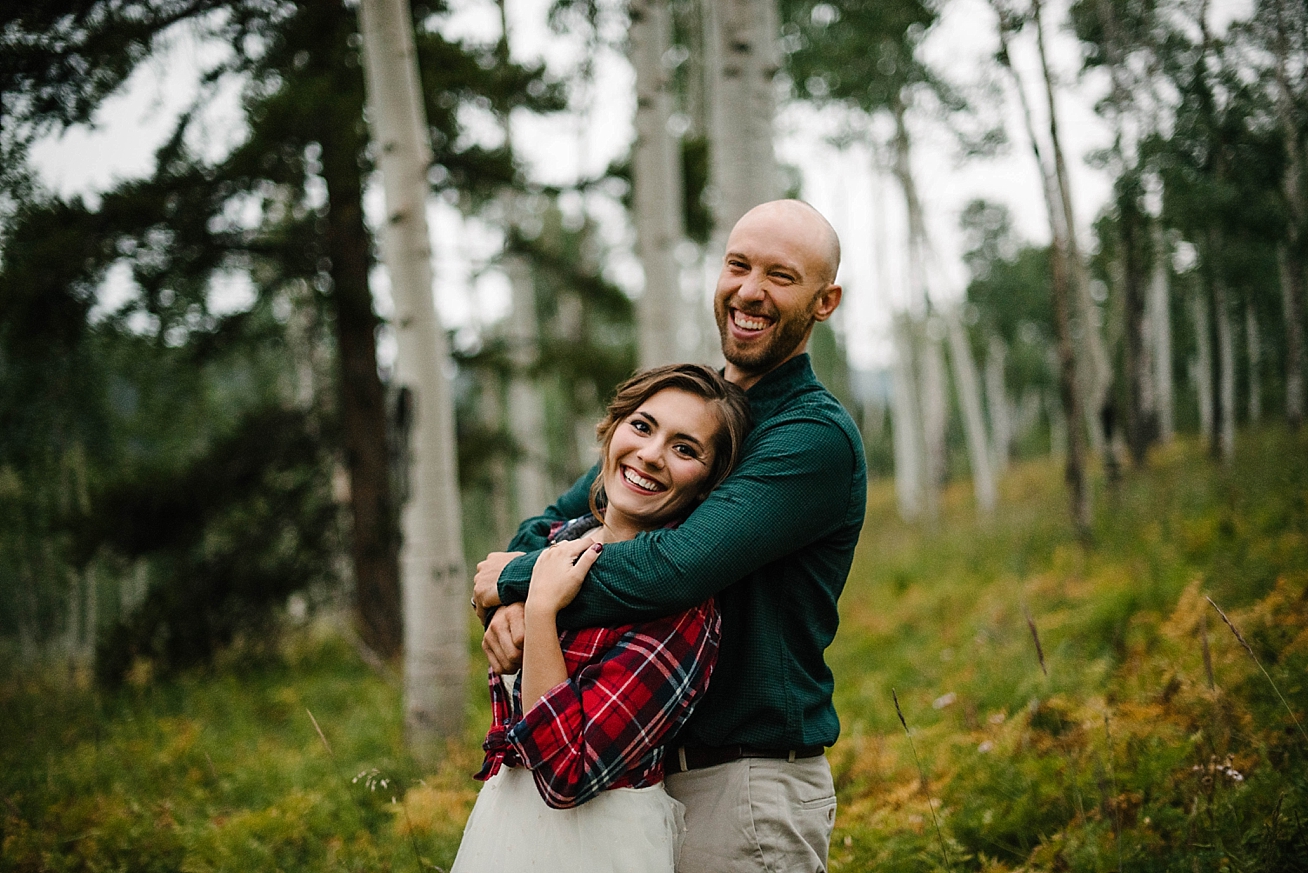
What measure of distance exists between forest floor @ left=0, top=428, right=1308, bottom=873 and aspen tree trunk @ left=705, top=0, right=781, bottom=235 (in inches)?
119

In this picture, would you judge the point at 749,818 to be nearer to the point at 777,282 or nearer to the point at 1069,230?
the point at 777,282

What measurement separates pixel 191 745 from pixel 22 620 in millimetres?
8919

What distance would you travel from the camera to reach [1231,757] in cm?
273

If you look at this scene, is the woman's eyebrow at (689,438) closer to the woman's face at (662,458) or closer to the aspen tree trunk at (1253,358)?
the woman's face at (662,458)

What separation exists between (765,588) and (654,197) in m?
4.57

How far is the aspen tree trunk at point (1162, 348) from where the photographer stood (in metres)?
13.8

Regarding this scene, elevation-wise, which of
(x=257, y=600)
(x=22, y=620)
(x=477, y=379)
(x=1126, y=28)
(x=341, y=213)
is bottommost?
(x=22, y=620)

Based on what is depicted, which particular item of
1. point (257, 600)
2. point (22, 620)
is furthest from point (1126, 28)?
point (22, 620)

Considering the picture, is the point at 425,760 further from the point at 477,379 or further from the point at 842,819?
the point at 477,379

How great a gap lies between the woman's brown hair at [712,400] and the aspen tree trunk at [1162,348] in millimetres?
12983

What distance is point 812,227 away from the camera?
200 centimetres

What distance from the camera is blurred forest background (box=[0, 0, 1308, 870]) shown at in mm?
3363

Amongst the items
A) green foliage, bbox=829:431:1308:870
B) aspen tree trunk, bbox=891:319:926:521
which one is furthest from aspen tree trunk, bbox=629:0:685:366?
aspen tree trunk, bbox=891:319:926:521

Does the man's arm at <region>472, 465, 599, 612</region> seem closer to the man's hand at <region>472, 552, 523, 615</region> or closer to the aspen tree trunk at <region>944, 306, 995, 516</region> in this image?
the man's hand at <region>472, 552, 523, 615</region>
